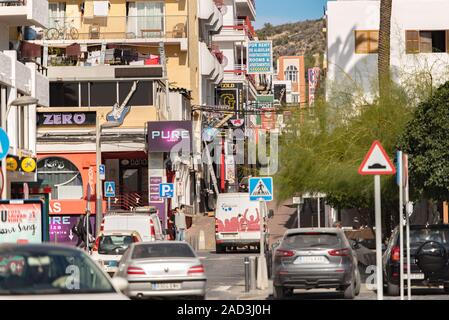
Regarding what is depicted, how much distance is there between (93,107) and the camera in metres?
59.9

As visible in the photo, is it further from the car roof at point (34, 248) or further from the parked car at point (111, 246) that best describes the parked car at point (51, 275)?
the parked car at point (111, 246)

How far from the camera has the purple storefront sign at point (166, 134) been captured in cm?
5847

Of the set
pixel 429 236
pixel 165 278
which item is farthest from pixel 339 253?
pixel 165 278

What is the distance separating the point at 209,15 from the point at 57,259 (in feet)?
215

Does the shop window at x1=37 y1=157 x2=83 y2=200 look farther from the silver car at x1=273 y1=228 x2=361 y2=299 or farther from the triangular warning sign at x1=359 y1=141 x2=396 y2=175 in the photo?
the triangular warning sign at x1=359 y1=141 x2=396 y2=175

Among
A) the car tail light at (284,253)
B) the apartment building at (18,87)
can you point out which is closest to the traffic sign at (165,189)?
the apartment building at (18,87)

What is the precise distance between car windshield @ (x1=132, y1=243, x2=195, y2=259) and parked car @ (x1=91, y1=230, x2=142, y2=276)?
31.4 ft

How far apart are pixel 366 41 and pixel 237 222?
47.4 feet

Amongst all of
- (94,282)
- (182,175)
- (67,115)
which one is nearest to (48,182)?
(67,115)

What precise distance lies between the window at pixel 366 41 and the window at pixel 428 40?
5.57 feet

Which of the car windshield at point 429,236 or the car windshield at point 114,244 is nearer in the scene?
the car windshield at point 429,236

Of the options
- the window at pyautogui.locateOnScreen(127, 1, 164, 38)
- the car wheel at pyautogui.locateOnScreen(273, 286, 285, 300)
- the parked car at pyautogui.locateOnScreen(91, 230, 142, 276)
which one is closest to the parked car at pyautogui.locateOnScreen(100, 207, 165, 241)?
the parked car at pyautogui.locateOnScreen(91, 230, 142, 276)

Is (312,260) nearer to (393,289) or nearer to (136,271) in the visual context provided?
(393,289)
